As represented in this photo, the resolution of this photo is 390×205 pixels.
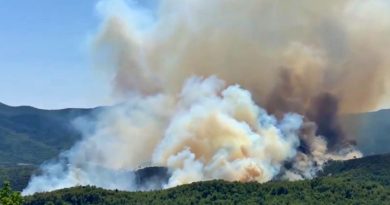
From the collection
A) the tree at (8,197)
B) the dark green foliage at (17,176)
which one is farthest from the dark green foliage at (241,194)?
the tree at (8,197)

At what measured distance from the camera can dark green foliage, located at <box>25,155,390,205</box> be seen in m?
110

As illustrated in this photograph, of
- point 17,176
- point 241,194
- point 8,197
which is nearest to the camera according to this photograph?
point 8,197

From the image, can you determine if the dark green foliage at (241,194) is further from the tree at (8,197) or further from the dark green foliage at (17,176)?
the tree at (8,197)

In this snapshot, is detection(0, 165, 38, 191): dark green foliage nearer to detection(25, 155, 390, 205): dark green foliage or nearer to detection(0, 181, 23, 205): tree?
detection(25, 155, 390, 205): dark green foliage

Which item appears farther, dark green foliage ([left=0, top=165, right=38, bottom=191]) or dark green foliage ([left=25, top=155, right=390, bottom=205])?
dark green foliage ([left=0, top=165, right=38, bottom=191])

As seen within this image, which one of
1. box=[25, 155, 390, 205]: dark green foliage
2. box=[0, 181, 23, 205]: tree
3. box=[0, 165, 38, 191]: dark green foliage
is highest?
box=[0, 165, 38, 191]: dark green foliage

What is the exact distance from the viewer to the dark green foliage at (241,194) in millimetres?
110375

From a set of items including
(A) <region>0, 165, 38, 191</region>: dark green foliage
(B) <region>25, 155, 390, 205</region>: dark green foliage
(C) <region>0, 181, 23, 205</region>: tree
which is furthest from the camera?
(A) <region>0, 165, 38, 191</region>: dark green foliage

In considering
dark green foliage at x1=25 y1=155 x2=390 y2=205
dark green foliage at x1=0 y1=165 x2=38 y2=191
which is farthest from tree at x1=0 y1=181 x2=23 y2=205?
dark green foliage at x1=0 y1=165 x2=38 y2=191

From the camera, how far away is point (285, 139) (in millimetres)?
143875

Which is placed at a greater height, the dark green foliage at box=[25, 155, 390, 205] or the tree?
the dark green foliage at box=[25, 155, 390, 205]

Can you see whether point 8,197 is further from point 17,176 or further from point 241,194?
point 17,176

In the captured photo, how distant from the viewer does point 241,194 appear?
113125 millimetres

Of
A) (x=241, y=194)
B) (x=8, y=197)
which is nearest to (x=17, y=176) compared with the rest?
(x=241, y=194)
